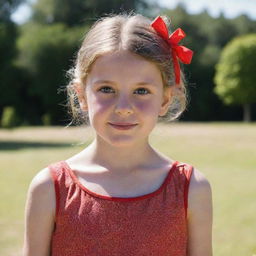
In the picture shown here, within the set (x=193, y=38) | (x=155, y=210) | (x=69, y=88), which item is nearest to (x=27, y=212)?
(x=155, y=210)

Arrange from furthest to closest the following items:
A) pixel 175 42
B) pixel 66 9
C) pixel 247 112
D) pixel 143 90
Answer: pixel 66 9
pixel 247 112
pixel 175 42
pixel 143 90

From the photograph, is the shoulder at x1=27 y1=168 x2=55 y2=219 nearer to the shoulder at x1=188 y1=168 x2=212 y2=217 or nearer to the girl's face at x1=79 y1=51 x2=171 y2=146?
the girl's face at x1=79 y1=51 x2=171 y2=146

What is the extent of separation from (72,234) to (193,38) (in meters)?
49.5

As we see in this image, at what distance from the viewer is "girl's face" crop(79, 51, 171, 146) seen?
2.08m

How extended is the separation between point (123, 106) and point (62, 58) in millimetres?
41963

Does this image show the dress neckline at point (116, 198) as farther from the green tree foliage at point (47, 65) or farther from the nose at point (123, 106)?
the green tree foliage at point (47, 65)

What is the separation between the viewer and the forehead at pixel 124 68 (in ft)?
6.86

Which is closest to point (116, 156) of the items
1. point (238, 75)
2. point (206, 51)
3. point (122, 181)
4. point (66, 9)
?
point (122, 181)

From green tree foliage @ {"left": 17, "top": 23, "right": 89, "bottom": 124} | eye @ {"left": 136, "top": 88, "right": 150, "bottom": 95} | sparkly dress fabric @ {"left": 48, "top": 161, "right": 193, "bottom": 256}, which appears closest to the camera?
sparkly dress fabric @ {"left": 48, "top": 161, "right": 193, "bottom": 256}

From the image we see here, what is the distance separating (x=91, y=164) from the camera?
221cm

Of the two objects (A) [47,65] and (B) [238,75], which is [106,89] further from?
(B) [238,75]

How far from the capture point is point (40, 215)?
2043 millimetres

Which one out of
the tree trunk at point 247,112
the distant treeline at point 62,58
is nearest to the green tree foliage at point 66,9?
the distant treeline at point 62,58

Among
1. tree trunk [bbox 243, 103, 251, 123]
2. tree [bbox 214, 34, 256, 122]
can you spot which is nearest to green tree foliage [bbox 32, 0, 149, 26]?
tree [bbox 214, 34, 256, 122]
